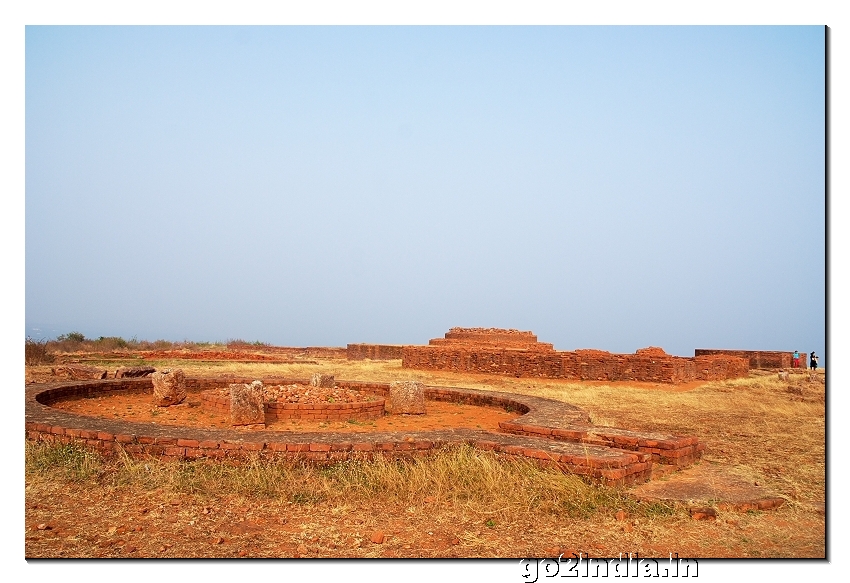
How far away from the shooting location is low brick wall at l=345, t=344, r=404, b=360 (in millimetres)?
29500

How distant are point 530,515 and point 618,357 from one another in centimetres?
1369

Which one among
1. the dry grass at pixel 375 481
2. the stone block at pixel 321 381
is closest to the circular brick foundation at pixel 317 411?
the stone block at pixel 321 381

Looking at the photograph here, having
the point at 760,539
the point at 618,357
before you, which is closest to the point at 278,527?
the point at 760,539

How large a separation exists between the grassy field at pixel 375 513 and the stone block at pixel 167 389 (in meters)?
3.44

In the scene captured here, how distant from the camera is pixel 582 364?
60.0ft

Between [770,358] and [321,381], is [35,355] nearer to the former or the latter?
[321,381]

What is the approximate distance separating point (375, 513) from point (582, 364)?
46.2 feet

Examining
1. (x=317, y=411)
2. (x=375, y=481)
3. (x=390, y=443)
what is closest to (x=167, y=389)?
(x=317, y=411)

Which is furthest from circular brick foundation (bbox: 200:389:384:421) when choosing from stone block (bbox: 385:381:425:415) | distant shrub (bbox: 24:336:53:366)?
distant shrub (bbox: 24:336:53:366)

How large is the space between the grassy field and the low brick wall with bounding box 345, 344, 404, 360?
23.0m

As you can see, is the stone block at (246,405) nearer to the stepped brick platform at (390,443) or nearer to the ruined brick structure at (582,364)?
the stepped brick platform at (390,443)

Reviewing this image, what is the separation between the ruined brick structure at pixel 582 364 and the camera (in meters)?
17.6

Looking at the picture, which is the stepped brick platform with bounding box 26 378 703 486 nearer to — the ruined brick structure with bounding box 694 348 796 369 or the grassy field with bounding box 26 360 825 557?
the grassy field with bounding box 26 360 825 557

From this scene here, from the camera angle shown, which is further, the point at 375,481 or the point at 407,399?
the point at 407,399
